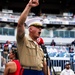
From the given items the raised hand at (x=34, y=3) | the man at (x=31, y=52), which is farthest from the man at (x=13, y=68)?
the raised hand at (x=34, y=3)

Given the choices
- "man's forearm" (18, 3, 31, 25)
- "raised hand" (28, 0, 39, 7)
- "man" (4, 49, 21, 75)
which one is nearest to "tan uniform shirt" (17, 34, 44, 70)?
"man's forearm" (18, 3, 31, 25)

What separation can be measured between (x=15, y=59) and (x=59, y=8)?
1055 inches

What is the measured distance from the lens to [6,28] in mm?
26328

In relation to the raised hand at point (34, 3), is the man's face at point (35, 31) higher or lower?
lower

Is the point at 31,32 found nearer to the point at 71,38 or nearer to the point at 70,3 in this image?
the point at 71,38

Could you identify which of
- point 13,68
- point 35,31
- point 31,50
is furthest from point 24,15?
point 13,68

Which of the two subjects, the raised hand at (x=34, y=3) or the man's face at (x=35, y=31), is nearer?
the raised hand at (x=34, y=3)

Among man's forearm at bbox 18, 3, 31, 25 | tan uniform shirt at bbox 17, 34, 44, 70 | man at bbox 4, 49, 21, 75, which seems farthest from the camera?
man at bbox 4, 49, 21, 75

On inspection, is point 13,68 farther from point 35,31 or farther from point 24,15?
point 24,15

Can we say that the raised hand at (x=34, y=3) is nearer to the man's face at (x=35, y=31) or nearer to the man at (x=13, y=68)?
the man's face at (x=35, y=31)

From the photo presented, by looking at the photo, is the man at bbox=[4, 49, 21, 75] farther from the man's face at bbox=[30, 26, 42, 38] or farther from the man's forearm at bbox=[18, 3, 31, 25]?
the man's forearm at bbox=[18, 3, 31, 25]

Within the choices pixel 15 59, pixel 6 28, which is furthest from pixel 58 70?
pixel 6 28

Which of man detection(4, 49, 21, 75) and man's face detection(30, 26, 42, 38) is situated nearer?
man's face detection(30, 26, 42, 38)

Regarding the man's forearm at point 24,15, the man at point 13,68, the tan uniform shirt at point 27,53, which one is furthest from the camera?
the man at point 13,68
